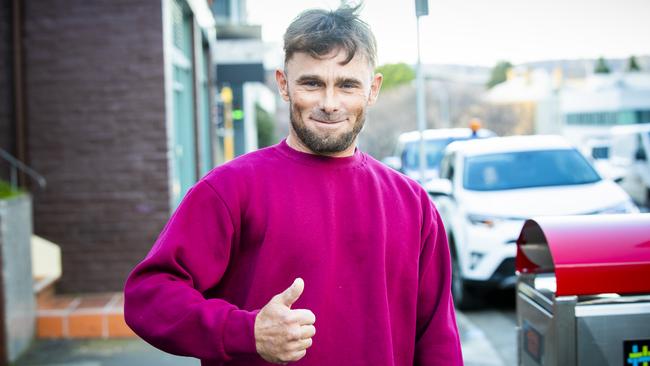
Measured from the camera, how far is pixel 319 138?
2449mm

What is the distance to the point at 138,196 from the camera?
751 cm

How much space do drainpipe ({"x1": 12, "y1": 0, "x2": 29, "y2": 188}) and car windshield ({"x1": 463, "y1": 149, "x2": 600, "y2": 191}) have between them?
4.57 m

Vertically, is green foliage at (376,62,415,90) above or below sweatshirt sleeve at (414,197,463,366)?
above

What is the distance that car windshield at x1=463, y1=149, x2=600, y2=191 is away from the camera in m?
8.81

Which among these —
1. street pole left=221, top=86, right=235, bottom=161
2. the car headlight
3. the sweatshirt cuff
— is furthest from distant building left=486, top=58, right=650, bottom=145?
the sweatshirt cuff

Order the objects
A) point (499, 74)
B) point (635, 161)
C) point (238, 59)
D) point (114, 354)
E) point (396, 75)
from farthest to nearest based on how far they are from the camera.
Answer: point (499, 74) → point (396, 75) → point (635, 161) → point (238, 59) → point (114, 354)

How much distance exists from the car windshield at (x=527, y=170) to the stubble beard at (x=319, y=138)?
657 cm

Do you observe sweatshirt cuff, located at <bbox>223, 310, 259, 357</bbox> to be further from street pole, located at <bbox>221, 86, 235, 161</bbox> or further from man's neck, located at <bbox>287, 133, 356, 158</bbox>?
street pole, located at <bbox>221, 86, 235, 161</bbox>

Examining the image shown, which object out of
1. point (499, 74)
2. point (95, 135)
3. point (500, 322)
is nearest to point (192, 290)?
point (95, 135)

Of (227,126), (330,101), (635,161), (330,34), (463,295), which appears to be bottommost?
(463,295)

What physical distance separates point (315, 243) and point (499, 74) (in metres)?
101

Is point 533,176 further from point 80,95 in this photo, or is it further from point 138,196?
point 80,95

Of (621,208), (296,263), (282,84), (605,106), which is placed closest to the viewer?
(296,263)

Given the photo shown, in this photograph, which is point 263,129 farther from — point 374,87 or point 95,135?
point 374,87
